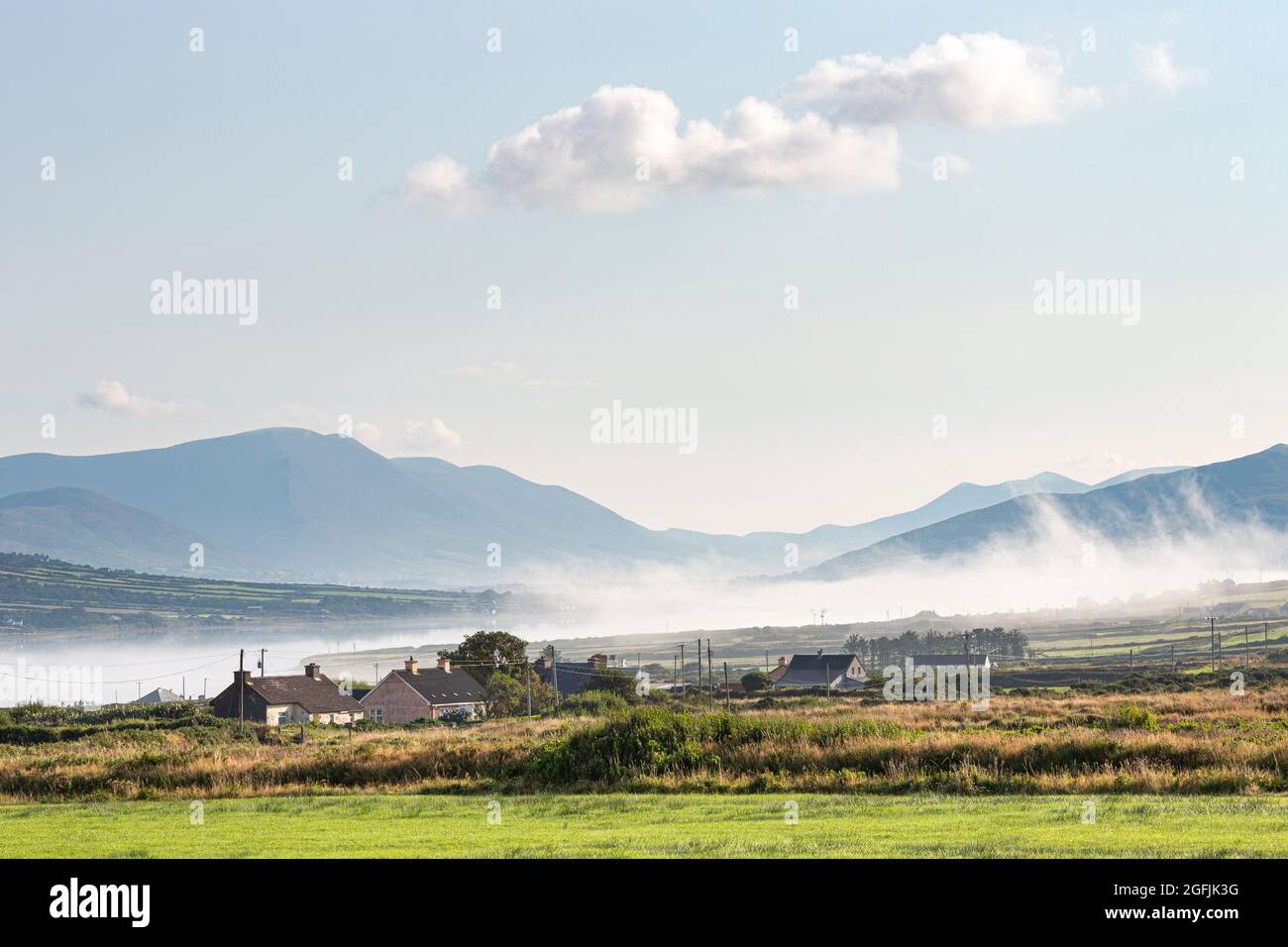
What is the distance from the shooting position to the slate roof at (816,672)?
13962cm

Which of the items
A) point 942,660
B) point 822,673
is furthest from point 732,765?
point 942,660

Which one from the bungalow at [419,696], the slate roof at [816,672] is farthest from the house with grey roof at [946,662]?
the bungalow at [419,696]

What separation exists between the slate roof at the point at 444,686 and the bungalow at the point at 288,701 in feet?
16.2

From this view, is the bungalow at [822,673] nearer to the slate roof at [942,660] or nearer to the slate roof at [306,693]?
the slate roof at [942,660]

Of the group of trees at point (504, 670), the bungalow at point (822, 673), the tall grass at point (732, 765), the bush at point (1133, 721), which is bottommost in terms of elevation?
the bungalow at point (822, 673)

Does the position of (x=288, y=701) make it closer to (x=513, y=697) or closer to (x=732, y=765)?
(x=513, y=697)

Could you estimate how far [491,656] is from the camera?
361ft

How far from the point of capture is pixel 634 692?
355 feet

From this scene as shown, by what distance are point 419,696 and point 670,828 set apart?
85145 millimetres

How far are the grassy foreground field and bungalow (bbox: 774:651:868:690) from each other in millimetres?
112111

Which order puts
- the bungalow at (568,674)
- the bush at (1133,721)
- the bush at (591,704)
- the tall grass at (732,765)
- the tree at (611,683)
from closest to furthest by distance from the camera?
the tall grass at (732,765)
the bush at (1133,721)
the bush at (591,704)
the tree at (611,683)
the bungalow at (568,674)
